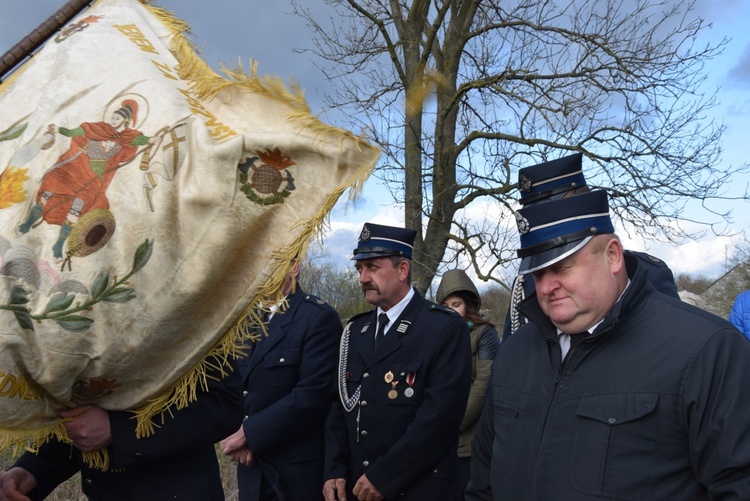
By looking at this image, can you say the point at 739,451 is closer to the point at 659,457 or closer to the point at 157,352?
the point at 659,457

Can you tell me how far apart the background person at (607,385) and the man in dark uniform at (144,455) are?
100cm

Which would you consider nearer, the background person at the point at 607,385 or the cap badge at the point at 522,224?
the background person at the point at 607,385

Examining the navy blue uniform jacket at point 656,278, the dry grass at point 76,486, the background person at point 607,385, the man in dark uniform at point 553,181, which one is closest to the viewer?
the background person at point 607,385

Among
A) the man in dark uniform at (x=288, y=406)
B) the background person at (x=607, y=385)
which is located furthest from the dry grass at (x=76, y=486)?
the background person at (x=607, y=385)

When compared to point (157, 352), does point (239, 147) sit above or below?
above

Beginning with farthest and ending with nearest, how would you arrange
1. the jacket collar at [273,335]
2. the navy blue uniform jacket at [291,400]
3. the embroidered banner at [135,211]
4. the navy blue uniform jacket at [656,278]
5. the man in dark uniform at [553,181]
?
the jacket collar at [273,335], the navy blue uniform jacket at [291,400], the navy blue uniform jacket at [656,278], the man in dark uniform at [553,181], the embroidered banner at [135,211]

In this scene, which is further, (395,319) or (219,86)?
(395,319)

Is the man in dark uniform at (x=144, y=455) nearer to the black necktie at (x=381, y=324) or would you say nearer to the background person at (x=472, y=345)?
the black necktie at (x=381, y=324)

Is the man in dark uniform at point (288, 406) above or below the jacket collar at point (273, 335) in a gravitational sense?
below

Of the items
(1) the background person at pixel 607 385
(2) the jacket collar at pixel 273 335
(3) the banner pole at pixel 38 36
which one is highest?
(3) the banner pole at pixel 38 36

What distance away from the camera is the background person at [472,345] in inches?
179

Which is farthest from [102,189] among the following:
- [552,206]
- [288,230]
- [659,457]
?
[659,457]

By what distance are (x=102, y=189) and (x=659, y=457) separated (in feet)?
5.53

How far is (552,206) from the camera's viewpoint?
7.41 feet
